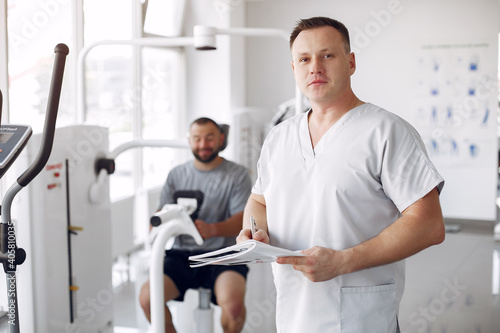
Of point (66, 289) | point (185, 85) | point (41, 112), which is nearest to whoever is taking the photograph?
point (66, 289)

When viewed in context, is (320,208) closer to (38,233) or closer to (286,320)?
(286,320)

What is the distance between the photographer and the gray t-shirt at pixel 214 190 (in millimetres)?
2822

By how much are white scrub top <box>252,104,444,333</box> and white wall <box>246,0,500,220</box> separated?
479cm

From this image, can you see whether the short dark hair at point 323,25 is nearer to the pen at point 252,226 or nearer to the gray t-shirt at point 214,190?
the pen at point 252,226

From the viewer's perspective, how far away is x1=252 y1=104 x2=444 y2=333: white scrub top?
130 centimetres

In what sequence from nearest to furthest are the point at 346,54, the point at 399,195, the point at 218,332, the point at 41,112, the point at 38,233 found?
the point at 399,195 → the point at 346,54 → the point at 38,233 → the point at 218,332 → the point at 41,112

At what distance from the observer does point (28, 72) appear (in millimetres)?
3748

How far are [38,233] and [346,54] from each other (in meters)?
1.56

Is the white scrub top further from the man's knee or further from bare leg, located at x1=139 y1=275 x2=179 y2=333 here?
bare leg, located at x1=139 y1=275 x2=179 y2=333

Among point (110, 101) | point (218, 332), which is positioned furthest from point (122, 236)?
point (218, 332)

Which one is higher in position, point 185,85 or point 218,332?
point 185,85

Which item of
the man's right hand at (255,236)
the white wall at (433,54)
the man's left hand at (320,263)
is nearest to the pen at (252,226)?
the man's right hand at (255,236)

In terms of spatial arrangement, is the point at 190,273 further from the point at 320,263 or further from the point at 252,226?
the point at 320,263

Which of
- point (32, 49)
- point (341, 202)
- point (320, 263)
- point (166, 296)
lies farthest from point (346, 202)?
point (32, 49)
